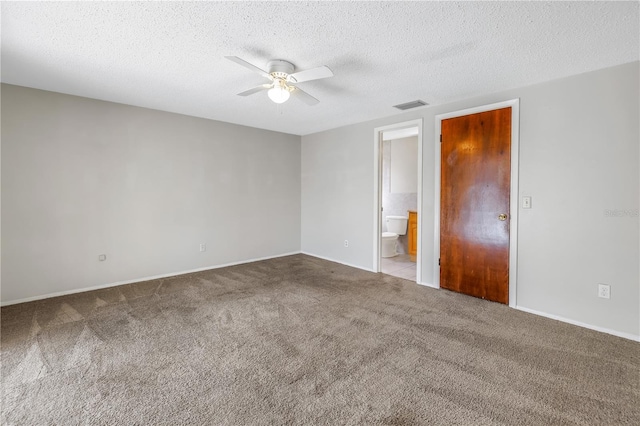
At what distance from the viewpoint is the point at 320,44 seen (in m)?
2.21

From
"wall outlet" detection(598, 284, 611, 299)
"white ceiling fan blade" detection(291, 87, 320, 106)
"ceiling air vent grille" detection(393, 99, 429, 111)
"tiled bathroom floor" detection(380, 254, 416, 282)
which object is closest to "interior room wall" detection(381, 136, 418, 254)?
"tiled bathroom floor" detection(380, 254, 416, 282)

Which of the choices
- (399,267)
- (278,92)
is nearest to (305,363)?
(278,92)

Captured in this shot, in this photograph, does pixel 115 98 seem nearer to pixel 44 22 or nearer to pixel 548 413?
pixel 44 22

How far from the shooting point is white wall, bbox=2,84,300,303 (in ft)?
10.5

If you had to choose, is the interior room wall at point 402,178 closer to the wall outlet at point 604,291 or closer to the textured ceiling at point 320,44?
the textured ceiling at point 320,44

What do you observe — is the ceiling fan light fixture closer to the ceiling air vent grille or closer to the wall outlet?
the ceiling air vent grille

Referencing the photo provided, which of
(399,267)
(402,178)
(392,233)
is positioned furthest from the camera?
(402,178)

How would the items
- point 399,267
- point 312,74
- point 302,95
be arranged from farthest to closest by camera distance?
point 399,267, point 302,95, point 312,74

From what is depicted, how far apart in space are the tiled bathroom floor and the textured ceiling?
251cm

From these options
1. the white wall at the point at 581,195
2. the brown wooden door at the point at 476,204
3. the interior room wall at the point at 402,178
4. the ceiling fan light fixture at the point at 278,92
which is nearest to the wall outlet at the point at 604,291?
the white wall at the point at 581,195

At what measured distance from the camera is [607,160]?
2.56 meters

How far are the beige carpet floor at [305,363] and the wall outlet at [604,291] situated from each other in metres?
0.37

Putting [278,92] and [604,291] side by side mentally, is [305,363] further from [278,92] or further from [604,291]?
[604,291]

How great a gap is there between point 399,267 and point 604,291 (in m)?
2.59
